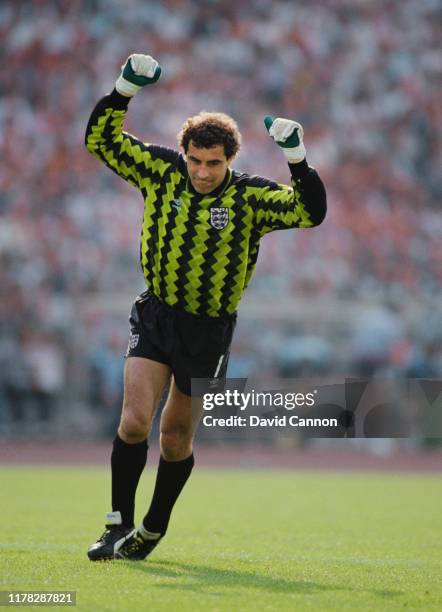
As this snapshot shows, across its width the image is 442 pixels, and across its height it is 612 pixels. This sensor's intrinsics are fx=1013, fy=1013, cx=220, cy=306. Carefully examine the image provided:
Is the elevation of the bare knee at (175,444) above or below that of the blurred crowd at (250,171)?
below

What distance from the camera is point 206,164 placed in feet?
15.9

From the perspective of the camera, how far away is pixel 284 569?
4863 millimetres

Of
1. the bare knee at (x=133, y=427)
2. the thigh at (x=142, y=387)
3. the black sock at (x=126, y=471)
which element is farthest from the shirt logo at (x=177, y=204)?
the black sock at (x=126, y=471)

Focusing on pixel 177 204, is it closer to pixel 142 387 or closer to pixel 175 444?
pixel 142 387

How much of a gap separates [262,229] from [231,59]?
14553 mm

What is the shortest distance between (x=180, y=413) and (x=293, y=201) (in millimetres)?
1182

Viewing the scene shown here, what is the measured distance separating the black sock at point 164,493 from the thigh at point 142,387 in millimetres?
365

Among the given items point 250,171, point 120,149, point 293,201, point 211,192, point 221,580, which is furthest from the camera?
point 250,171

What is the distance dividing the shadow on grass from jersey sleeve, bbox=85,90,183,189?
6.12ft

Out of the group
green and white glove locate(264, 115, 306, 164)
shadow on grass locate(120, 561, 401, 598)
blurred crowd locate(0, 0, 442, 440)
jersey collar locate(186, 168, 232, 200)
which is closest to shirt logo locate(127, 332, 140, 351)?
jersey collar locate(186, 168, 232, 200)

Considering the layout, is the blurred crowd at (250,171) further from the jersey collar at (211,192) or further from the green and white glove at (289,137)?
the green and white glove at (289,137)

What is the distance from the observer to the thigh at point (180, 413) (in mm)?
4988

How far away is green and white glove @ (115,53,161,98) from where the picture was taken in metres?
4.86

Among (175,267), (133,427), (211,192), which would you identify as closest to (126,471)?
(133,427)
